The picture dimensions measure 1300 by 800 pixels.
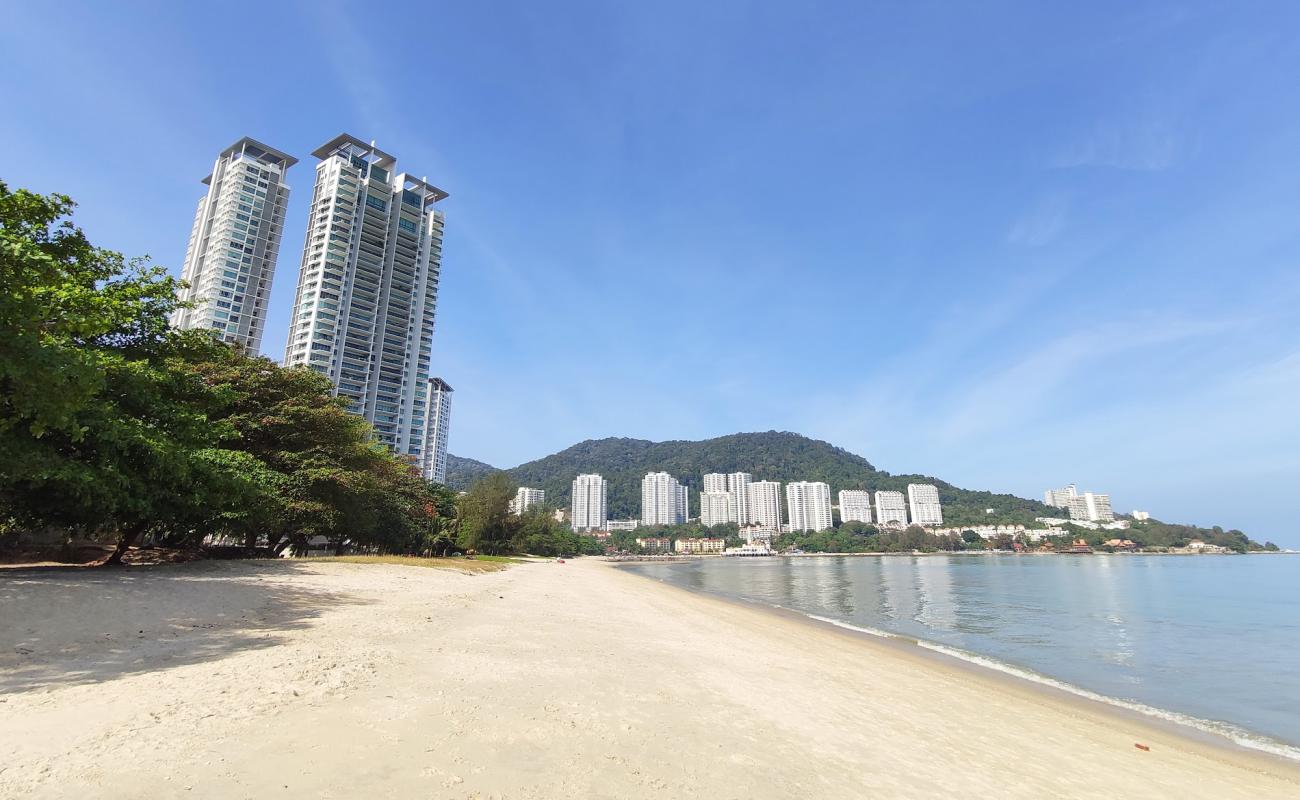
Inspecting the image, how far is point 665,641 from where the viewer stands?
13.9 meters

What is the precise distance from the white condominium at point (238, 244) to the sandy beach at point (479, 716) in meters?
102

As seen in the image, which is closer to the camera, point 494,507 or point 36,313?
point 36,313

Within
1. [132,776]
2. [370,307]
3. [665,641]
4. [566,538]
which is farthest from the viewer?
[566,538]

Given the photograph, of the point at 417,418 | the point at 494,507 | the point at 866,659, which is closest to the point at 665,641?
the point at 866,659

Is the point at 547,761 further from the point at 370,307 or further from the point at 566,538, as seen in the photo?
the point at 566,538

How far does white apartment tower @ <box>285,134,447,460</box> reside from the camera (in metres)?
93.4

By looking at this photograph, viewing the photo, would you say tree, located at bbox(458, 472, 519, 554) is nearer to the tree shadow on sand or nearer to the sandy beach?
the tree shadow on sand

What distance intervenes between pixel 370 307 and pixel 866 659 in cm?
10203

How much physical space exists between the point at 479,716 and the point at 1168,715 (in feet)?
47.5

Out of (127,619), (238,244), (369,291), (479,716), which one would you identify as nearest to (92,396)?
(127,619)

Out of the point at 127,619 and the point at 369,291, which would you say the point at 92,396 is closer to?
the point at 127,619

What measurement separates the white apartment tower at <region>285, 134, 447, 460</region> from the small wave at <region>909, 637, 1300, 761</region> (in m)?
87.7

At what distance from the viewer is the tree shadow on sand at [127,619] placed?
6848 mm

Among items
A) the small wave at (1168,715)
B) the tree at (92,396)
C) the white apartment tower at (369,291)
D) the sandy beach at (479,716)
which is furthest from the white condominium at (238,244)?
the small wave at (1168,715)
